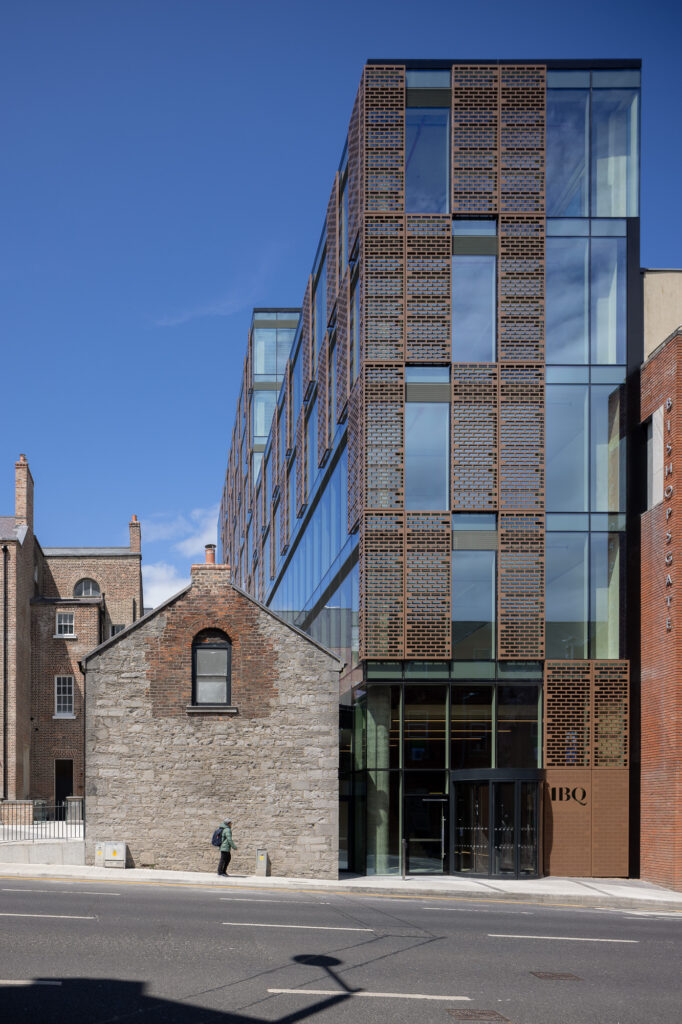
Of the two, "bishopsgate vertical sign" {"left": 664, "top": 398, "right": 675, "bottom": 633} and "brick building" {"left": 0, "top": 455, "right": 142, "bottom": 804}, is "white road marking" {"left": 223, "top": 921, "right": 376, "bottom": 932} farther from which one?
"brick building" {"left": 0, "top": 455, "right": 142, "bottom": 804}

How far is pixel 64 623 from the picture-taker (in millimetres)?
47656

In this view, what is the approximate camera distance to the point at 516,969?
42.7ft

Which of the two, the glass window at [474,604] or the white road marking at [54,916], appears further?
the glass window at [474,604]

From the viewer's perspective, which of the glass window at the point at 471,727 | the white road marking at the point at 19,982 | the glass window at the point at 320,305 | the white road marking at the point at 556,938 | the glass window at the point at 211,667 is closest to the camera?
the white road marking at the point at 19,982

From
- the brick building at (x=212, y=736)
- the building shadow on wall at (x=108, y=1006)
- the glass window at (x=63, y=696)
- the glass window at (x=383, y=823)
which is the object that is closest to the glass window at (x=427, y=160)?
the brick building at (x=212, y=736)

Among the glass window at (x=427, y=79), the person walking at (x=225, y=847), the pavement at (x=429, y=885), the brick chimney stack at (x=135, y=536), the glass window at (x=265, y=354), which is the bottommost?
the pavement at (x=429, y=885)

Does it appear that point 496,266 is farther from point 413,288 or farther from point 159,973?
point 159,973

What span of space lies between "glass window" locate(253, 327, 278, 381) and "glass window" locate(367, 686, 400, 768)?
148ft

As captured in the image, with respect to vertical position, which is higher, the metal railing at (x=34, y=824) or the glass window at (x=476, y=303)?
the glass window at (x=476, y=303)

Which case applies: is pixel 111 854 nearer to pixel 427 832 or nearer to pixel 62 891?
pixel 62 891

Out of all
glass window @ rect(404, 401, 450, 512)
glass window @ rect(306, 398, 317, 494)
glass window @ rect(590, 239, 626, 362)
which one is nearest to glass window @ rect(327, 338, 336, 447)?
glass window @ rect(306, 398, 317, 494)

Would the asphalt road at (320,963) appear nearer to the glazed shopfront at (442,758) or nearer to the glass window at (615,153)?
the glazed shopfront at (442,758)

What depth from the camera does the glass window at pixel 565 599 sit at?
28.1 m

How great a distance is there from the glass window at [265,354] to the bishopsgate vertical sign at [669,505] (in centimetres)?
4629
